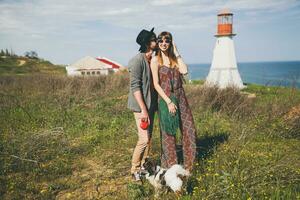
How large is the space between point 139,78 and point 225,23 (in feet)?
69.2

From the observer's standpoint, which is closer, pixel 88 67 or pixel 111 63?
pixel 88 67

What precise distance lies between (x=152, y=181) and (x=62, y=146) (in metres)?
3.02

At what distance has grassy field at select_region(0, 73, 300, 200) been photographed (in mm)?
4105

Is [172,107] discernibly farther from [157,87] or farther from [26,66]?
[26,66]

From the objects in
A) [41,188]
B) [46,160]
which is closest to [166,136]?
[41,188]

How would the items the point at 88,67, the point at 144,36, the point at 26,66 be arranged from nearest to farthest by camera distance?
1. the point at 144,36
2. the point at 88,67
3. the point at 26,66

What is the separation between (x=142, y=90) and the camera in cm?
441

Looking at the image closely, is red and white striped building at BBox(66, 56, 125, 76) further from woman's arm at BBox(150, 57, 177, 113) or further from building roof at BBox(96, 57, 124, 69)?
woman's arm at BBox(150, 57, 177, 113)

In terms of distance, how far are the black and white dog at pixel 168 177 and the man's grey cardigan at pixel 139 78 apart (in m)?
0.94

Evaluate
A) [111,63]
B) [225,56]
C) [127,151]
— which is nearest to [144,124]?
[127,151]

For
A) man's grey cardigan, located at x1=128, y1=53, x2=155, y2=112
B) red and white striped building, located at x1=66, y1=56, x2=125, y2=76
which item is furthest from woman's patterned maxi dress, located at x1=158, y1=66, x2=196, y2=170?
red and white striped building, located at x1=66, y1=56, x2=125, y2=76

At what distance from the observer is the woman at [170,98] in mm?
4352

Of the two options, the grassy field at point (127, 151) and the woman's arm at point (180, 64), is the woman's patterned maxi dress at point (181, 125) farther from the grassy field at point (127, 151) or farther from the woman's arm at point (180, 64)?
the grassy field at point (127, 151)

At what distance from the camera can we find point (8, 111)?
33.2 ft
